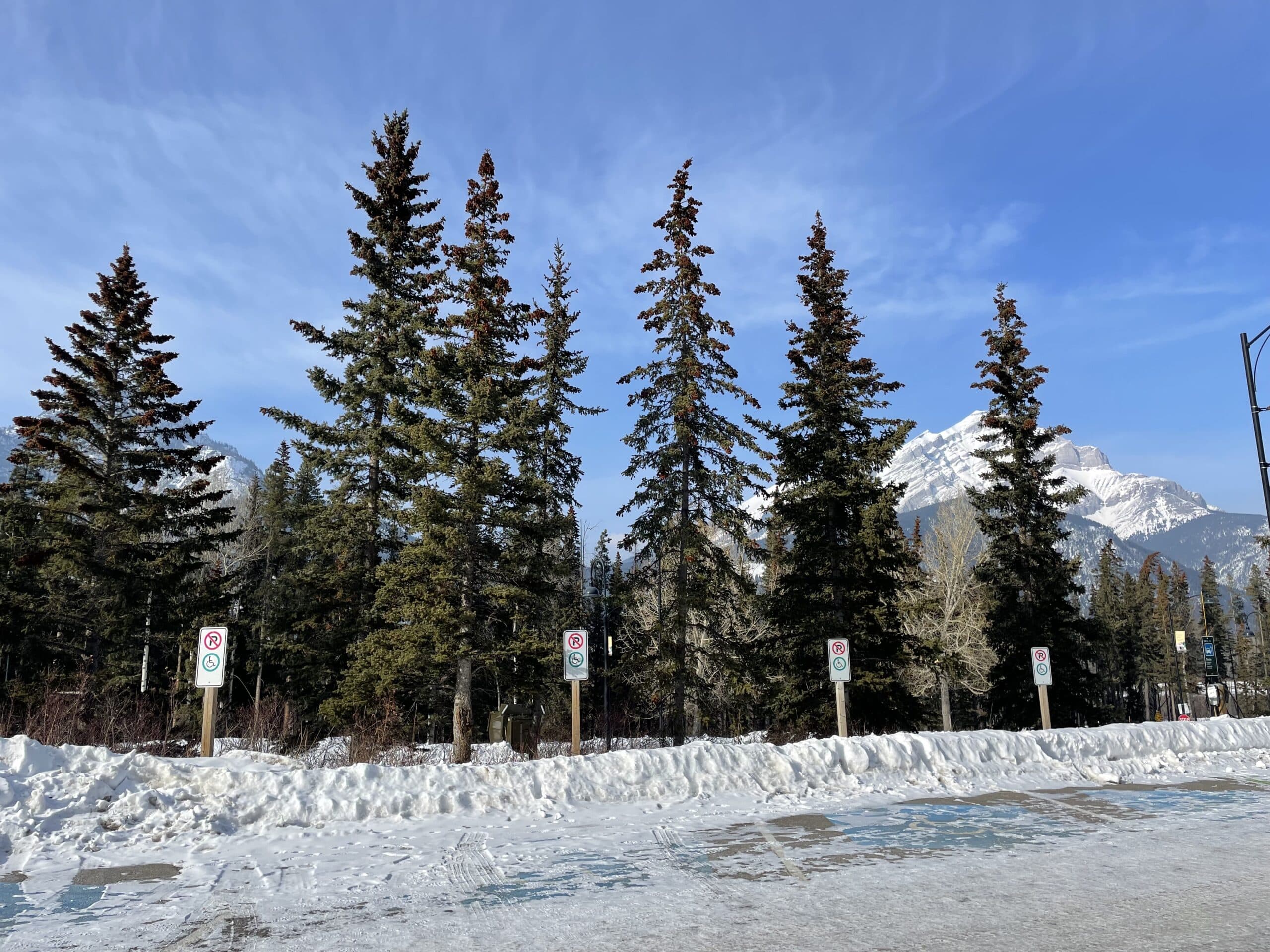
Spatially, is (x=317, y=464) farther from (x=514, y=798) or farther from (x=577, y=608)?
(x=514, y=798)

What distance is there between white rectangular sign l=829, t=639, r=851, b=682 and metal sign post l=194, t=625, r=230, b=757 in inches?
427

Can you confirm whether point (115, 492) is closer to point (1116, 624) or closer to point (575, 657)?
point (575, 657)

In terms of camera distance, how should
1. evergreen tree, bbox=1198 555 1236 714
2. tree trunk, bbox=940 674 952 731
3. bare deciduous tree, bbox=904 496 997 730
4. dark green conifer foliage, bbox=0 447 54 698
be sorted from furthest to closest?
1. evergreen tree, bbox=1198 555 1236 714
2. bare deciduous tree, bbox=904 496 997 730
3. tree trunk, bbox=940 674 952 731
4. dark green conifer foliage, bbox=0 447 54 698

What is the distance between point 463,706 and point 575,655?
6.61m

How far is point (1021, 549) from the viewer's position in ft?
96.7

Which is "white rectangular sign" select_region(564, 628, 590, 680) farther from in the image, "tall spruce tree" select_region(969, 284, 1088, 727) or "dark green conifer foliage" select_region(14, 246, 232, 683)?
"tall spruce tree" select_region(969, 284, 1088, 727)

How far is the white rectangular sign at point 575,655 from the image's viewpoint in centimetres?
1430

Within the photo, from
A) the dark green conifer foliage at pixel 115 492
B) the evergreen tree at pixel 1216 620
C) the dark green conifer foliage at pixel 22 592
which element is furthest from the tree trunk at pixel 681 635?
the evergreen tree at pixel 1216 620

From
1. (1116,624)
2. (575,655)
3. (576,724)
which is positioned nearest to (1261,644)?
(1116,624)

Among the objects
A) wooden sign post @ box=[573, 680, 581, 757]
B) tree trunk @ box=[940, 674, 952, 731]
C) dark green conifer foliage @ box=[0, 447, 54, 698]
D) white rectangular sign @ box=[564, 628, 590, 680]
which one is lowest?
tree trunk @ box=[940, 674, 952, 731]

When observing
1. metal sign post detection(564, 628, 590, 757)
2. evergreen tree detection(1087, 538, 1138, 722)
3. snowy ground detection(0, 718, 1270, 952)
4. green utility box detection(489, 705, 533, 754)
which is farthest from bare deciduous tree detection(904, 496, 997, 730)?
evergreen tree detection(1087, 538, 1138, 722)

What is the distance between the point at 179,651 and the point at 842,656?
94.3 ft

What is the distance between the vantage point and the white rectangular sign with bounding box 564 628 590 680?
1430cm

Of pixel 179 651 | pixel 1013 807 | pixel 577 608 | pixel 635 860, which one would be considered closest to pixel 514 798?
pixel 635 860
